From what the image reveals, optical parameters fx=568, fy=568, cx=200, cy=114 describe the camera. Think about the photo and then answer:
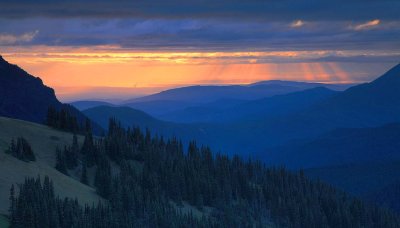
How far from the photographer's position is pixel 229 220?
193m

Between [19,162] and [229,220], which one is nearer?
[19,162]

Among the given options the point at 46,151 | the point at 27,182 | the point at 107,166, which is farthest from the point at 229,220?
the point at 27,182

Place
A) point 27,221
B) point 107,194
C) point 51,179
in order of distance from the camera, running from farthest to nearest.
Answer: point 107,194
point 51,179
point 27,221

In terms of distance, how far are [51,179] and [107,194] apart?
19893 mm

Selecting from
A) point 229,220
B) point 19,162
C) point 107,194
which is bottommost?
point 229,220

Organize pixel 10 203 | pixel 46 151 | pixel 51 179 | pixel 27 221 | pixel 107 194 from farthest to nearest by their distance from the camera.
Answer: pixel 46 151 → pixel 107 194 → pixel 51 179 → pixel 10 203 → pixel 27 221

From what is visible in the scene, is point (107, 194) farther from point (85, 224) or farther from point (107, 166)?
point (85, 224)

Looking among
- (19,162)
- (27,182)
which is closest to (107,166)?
(19,162)

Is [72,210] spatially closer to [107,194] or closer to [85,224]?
[85,224]

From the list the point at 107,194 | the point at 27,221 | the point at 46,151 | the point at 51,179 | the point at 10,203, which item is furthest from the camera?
the point at 46,151

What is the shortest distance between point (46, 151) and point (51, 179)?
36132mm

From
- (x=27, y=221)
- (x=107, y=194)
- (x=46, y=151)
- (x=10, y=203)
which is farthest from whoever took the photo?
(x=46, y=151)

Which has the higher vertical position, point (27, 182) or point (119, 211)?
point (27, 182)

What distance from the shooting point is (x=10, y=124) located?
199 metres
